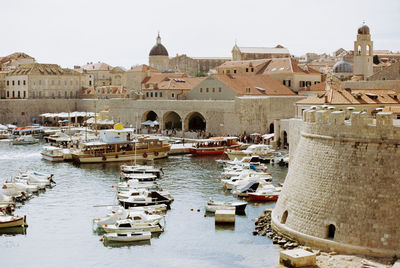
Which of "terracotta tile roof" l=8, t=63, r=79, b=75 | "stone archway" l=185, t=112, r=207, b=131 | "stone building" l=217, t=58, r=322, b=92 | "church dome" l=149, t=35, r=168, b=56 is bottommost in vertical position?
"stone archway" l=185, t=112, r=207, b=131

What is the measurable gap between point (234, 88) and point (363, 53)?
53.8 ft

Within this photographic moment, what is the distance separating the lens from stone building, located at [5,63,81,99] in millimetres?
79250

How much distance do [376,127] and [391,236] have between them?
3199mm

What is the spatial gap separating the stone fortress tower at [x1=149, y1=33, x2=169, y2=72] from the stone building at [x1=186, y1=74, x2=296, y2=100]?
28.1 m

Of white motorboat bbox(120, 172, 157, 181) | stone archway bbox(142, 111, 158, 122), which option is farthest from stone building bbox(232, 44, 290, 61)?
white motorboat bbox(120, 172, 157, 181)

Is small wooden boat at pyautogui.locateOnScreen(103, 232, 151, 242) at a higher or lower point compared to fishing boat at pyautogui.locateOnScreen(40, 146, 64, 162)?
lower

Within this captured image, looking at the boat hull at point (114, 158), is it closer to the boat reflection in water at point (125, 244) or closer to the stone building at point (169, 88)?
the stone building at point (169, 88)

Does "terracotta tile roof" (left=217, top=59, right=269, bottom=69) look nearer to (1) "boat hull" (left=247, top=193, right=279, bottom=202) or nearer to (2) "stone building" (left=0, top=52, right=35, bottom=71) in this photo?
(2) "stone building" (left=0, top=52, right=35, bottom=71)

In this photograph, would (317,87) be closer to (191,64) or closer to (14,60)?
(191,64)

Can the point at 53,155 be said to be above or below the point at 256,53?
below

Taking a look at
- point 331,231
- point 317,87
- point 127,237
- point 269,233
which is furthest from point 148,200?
point 317,87

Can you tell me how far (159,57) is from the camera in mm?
90000

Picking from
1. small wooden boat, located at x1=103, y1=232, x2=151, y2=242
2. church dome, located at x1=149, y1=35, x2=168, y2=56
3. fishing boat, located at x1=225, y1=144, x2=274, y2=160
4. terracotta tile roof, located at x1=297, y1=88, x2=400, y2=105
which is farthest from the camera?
church dome, located at x1=149, y1=35, x2=168, y2=56

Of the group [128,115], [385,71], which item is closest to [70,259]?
[385,71]
